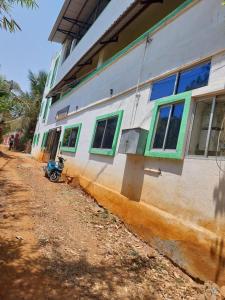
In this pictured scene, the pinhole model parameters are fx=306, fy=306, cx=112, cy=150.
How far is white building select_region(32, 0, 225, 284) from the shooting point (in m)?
5.32

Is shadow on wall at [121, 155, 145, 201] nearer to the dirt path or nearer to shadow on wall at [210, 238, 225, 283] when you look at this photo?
the dirt path

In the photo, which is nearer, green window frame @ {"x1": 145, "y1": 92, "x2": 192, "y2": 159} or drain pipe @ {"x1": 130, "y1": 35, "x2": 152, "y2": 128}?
green window frame @ {"x1": 145, "y1": 92, "x2": 192, "y2": 159}

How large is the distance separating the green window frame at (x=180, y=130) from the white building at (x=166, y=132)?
2 cm

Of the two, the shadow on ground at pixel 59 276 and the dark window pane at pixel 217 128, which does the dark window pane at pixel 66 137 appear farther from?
the dark window pane at pixel 217 128

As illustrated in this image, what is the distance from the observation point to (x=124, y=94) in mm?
9633

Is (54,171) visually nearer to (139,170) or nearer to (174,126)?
(139,170)

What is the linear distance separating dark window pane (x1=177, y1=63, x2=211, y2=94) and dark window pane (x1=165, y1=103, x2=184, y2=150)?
1.35ft

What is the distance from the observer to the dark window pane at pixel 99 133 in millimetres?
10828

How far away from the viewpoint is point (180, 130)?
20.7ft

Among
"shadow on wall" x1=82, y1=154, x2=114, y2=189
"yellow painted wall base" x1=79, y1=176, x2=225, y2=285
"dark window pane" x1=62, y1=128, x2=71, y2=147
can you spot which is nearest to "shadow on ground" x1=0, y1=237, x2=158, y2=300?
"yellow painted wall base" x1=79, y1=176, x2=225, y2=285

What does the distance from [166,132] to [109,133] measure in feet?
11.5

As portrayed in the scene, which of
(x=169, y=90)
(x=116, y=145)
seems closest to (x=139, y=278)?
(x=169, y=90)

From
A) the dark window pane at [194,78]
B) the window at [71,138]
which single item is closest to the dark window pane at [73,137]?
the window at [71,138]

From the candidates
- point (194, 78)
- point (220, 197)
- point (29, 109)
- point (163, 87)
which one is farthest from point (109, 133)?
point (29, 109)
